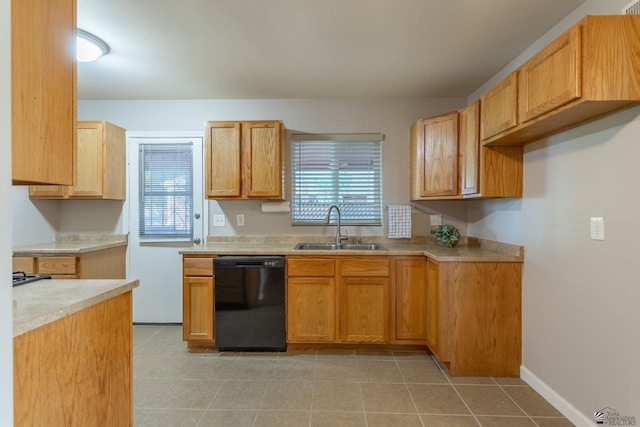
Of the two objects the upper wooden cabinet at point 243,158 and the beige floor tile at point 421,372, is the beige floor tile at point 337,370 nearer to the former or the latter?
the beige floor tile at point 421,372

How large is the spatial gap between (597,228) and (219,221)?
120 inches

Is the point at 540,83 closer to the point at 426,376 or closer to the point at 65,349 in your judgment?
the point at 426,376

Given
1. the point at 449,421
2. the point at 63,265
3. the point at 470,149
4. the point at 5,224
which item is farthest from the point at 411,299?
the point at 63,265

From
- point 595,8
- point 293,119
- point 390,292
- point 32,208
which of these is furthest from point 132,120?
point 595,8

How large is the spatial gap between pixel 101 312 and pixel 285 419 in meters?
1.21

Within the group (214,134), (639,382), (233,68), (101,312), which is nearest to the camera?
(101,312)

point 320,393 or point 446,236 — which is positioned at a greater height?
point 446,236

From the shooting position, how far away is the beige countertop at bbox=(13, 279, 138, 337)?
0.92 meters

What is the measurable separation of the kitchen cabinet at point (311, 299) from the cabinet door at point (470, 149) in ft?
4.20

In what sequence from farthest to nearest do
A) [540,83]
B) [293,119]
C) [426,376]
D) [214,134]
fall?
[293,119] < [214,134] < [426,376] < [540,83]

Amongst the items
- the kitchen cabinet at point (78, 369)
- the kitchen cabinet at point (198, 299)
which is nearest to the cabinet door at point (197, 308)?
the kitchen cabinet at point (198, 299)

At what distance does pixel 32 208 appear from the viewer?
301 centimetres

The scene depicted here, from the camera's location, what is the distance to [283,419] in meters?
1.78

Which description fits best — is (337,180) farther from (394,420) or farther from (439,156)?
(394,420)
